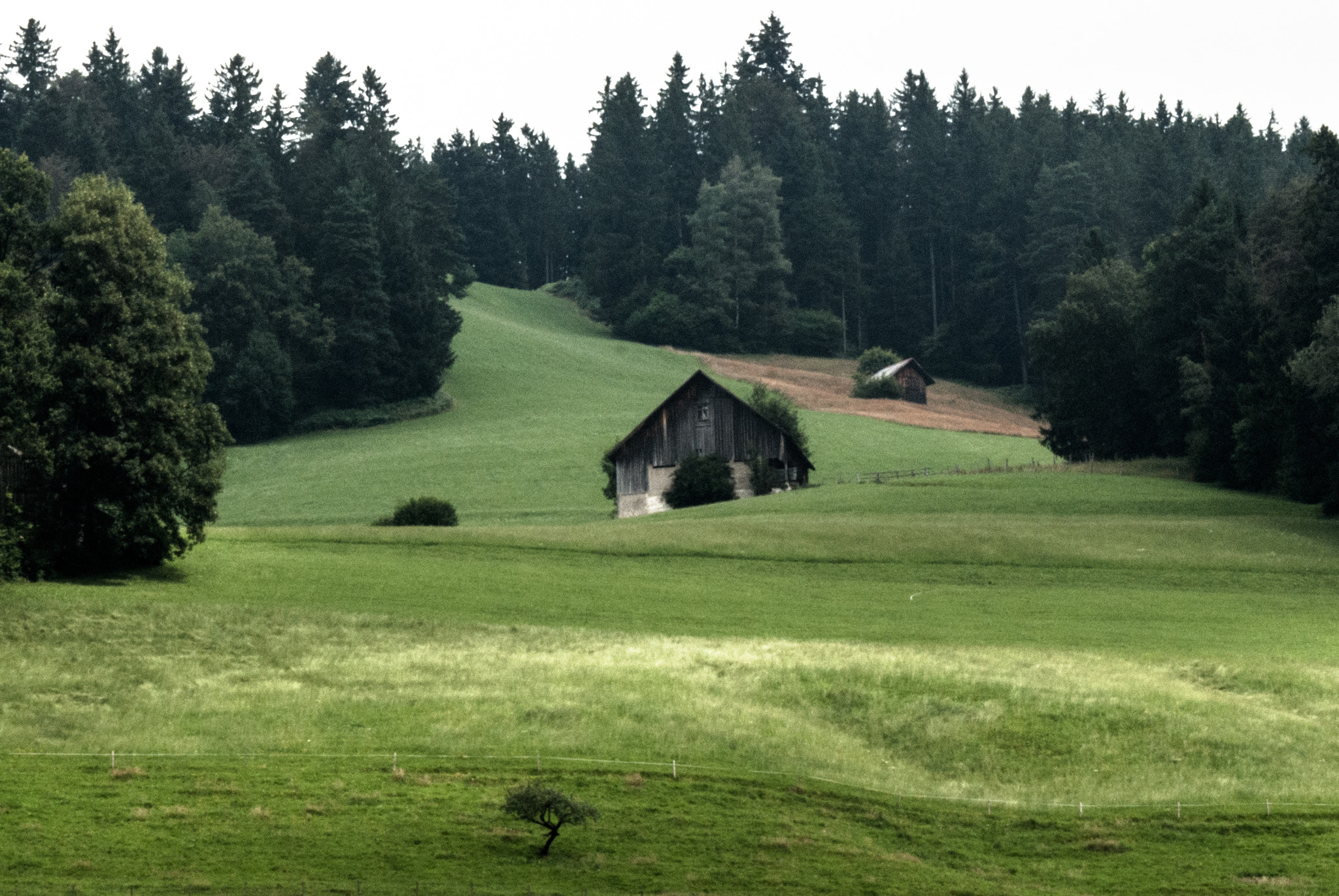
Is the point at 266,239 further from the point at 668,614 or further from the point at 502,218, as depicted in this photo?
the point at 502,218

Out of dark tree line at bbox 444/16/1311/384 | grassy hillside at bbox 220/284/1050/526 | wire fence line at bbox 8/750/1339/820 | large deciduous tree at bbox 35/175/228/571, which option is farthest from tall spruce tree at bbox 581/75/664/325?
wire fence line at bbox 8/750/1339/820

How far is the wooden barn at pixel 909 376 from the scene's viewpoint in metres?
124

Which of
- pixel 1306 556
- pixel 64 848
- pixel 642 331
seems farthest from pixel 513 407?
pixel 64 848

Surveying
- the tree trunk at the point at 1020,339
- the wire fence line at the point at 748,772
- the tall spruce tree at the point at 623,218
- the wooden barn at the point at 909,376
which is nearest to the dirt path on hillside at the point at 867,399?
the wooden barn at the point at 909,376

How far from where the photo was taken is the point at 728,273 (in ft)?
477

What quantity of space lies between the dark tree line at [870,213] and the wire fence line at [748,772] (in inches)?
4716

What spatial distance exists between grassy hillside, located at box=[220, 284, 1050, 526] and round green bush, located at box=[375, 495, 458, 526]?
790 cm

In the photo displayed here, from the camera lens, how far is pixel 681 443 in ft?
251

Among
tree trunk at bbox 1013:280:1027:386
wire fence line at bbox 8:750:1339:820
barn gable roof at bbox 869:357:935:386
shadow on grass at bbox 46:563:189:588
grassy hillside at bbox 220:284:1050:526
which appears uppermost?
tree trunk at bbox 1013:280:1027:386

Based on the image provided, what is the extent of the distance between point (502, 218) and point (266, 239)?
90.2 metres

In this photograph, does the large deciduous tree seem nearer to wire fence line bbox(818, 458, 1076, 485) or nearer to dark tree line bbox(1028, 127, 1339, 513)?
wire fence line bbox(818, 458, 1076, 485)

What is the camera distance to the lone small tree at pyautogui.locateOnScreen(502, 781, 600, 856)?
20625 mm

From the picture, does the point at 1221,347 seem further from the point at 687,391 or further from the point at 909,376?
the point at 909,376

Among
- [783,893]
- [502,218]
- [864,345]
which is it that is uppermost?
[502,218]
